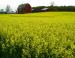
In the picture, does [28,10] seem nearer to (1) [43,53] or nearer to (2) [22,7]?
(2) [22,7]

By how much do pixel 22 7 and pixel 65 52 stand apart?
2533 inches

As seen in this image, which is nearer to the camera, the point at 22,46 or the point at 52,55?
the point at 52,55

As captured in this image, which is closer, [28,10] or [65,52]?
[65,52]

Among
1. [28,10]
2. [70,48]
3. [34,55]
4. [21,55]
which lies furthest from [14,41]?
[28,10]

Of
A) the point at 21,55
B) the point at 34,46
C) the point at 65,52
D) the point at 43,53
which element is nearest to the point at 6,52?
the point at 21,55

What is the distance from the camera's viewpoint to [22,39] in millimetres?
7492

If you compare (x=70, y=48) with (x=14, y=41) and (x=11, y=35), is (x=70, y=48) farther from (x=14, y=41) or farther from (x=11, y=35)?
(x=11, y=35)

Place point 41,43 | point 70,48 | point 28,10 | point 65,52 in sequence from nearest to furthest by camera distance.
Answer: point 65,52, point 70,48, point 41,43, point 28,10

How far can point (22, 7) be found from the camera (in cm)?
6975

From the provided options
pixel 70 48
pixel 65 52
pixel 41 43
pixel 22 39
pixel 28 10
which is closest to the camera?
pixel 65 52

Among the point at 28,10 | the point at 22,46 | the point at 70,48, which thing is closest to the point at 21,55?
the point at 22,46

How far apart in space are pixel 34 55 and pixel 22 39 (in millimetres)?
1215

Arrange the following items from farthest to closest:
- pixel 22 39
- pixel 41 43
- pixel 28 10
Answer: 1. pixel 28 10
2. pixel 22 39
3. pixel 41 43

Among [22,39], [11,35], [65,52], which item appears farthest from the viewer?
[11,35]
